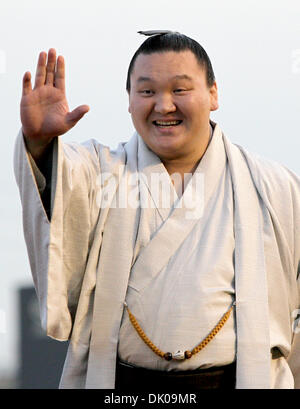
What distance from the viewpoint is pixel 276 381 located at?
15.3 feet

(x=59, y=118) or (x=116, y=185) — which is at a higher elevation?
(x=59, y=118)

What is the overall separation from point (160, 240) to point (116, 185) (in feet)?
1.18

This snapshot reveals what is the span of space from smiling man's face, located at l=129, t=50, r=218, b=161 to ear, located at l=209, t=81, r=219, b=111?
68mm

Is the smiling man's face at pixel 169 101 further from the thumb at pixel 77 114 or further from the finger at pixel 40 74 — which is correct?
the finger at pixel 40 74

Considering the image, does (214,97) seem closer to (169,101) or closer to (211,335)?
(169,101)

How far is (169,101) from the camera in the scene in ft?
15.3

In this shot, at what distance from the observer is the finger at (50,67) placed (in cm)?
438

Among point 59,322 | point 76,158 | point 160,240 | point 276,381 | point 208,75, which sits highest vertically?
point 208,75

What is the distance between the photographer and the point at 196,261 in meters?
4.56

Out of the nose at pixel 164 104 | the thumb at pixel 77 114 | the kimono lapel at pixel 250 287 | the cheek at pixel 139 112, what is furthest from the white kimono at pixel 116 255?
the nose at pixel 164 104

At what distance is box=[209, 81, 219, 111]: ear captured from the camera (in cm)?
489

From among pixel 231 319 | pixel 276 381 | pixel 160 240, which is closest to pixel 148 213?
pixel 160 240

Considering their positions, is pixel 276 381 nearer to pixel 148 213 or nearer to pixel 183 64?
pixel 148 213

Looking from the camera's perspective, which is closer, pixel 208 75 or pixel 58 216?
pixel 58 216
